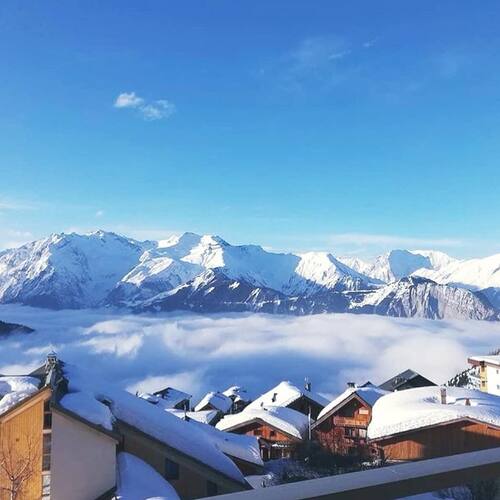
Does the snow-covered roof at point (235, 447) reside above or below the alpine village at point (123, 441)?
below

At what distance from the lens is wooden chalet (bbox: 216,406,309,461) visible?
25984mm

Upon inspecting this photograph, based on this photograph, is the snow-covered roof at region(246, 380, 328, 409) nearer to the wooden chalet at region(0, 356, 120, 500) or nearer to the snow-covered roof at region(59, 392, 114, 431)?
the snow-covered roof at region(59, 392, 114, 431)

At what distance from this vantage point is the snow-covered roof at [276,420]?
1041 inches

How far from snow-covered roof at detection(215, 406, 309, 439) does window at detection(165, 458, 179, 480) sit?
53.8 ft

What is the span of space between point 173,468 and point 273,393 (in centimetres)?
2986

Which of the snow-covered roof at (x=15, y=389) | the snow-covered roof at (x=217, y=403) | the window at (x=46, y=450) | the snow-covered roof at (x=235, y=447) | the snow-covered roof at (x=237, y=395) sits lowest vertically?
the snow-covered roof at (x=237, y=395)

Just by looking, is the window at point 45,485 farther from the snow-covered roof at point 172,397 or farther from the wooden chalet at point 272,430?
the snow-covered roof at point 172,397

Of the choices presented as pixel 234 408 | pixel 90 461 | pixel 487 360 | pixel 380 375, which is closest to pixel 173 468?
pixel 90 461

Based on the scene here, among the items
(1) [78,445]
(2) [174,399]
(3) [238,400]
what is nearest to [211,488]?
(1) [78,445]

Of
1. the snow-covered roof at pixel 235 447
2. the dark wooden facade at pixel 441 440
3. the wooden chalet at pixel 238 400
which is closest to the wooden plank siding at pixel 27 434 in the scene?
the snow-covered roof at pixel 235 447

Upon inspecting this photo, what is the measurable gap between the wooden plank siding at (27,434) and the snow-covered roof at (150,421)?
91cm

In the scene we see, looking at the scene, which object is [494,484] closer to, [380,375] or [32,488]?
[32,488]

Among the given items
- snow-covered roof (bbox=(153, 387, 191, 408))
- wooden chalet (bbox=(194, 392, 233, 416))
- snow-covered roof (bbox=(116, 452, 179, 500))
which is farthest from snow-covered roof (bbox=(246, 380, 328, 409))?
snow-covered roof (bbox=(116, 452, 179, 500))

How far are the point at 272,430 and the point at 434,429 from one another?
1189 cm
